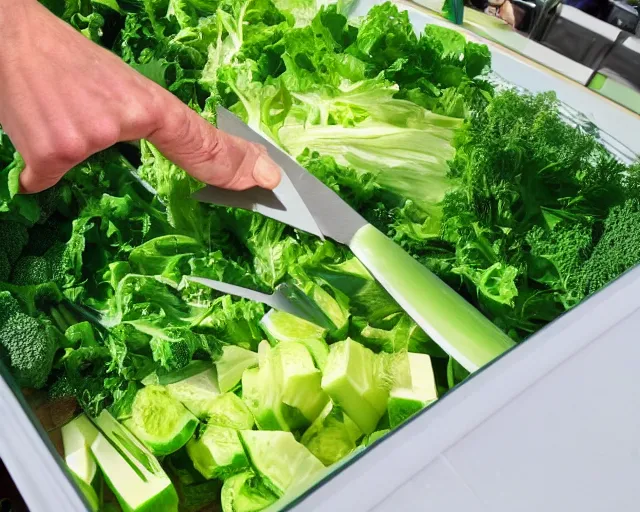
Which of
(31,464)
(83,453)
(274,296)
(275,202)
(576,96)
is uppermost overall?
(576,96)

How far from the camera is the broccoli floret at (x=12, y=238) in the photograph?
107 cm

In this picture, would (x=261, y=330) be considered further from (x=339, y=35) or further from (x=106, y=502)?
(x=339, y=35)

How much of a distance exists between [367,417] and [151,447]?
33 centimetres

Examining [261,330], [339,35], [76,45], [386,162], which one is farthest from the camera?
[339,35]

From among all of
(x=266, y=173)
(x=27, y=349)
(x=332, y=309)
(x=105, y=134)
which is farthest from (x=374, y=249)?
(x=27, y=349)

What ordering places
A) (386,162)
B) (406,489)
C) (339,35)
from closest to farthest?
(406,489) → (386,162) → (339,35)

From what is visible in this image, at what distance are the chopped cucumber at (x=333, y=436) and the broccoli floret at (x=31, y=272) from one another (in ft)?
1.86

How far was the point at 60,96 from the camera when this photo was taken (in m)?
0.71

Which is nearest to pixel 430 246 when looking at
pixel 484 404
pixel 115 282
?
pixel 484 404

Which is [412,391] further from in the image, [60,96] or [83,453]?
[60,96]

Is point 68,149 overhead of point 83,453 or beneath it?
overhead

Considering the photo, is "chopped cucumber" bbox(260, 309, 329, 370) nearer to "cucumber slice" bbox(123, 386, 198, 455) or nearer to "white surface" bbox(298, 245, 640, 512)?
"cucumber slice" bbox(123, 386, 198, 455)

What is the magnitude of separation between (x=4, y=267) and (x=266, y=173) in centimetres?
51

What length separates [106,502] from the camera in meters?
0.82
